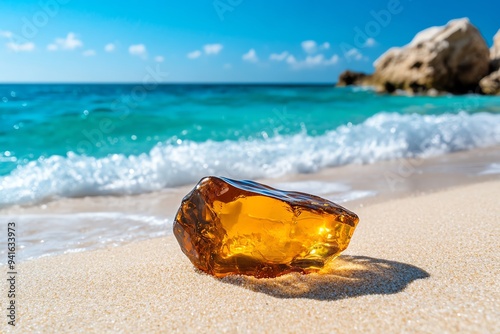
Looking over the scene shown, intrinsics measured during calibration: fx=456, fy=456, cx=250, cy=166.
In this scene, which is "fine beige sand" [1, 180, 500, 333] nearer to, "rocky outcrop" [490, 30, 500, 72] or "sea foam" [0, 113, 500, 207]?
"sea foam" [0, 113, 500, 207]

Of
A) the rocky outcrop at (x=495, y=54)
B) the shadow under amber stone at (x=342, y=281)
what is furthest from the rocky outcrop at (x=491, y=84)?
the shadow under amber stone at (x=342, y=281)

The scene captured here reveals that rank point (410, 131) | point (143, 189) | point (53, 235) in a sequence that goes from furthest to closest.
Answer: point (410, 131), point (143, 189), point (53, 235)

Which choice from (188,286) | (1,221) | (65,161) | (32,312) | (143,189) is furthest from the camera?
(65,161)

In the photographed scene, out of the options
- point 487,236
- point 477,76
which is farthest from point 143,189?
point 477,76

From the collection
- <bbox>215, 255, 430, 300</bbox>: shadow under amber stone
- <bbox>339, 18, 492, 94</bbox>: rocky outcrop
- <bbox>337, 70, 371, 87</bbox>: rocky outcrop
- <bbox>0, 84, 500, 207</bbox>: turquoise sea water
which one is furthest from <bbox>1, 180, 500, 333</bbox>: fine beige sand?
<bbox>337, 70, 371, 87</bbox>: rocky outcrop

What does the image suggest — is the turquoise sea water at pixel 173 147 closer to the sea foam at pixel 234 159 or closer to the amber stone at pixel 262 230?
the sea foam at pixel 234 159

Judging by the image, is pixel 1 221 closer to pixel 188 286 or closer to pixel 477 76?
pixel 188 286
